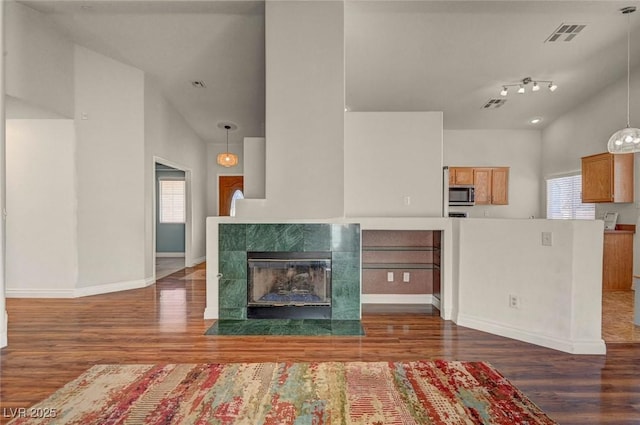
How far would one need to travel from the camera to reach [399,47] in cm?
476

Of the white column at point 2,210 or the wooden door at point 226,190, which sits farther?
the wooden door at point 226,190

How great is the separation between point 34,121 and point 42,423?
14.4 ft

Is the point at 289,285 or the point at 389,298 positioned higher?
the point at 289,285

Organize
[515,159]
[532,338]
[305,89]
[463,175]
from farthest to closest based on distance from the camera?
[515,159] → [463,175] → [305,89] → [532,338]

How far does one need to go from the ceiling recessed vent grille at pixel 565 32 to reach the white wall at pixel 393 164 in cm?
187

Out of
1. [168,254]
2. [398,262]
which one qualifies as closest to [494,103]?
[398,262]

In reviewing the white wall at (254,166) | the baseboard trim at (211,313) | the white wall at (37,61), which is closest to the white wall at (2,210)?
the white wall at (37,61)

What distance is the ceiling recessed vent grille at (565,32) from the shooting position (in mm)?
4375

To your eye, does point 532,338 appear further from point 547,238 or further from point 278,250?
point 278,250

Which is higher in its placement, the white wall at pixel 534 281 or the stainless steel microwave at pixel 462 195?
the stainless steel microwave at pixel 462 195

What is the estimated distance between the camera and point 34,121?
4.78m

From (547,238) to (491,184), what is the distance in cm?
490

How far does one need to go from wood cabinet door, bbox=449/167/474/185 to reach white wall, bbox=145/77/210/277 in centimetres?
576

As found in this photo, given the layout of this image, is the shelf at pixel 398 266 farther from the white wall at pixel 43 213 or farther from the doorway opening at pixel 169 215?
the doorway opening at pixel 169 215
